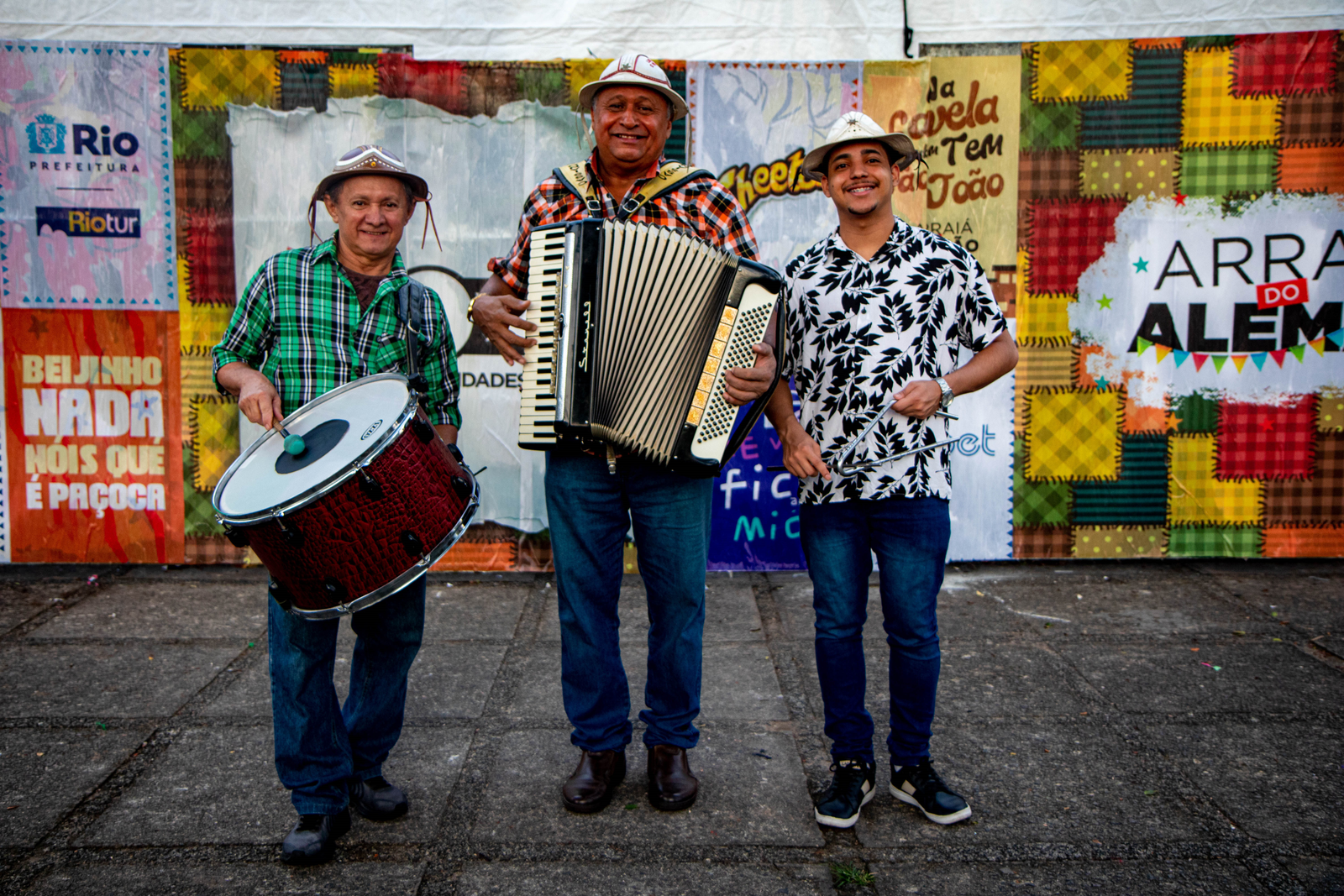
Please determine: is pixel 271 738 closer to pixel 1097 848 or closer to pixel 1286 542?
pixel 1097 848

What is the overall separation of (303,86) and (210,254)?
989mm

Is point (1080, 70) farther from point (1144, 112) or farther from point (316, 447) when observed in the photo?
point (316, 447)

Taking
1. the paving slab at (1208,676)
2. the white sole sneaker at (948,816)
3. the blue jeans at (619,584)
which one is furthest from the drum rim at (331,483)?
the paving slab at (1208,676)

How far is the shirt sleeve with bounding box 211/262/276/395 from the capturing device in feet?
8.22

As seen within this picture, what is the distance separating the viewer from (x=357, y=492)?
2.21m

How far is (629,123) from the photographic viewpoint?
256 centimetres

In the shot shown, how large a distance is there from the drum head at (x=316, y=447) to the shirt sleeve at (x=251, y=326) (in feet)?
0.79

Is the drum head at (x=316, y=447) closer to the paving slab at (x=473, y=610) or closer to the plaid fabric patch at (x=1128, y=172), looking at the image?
the paving slab at (x=473, y=610)

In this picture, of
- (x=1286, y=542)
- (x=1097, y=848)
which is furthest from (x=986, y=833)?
(x=1286, y=542)

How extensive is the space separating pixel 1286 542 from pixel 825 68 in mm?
3498

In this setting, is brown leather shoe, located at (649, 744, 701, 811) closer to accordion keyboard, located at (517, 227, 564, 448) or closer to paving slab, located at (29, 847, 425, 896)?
paving slab, located at (29, 847, 425, 896)

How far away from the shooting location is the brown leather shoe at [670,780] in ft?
8.71

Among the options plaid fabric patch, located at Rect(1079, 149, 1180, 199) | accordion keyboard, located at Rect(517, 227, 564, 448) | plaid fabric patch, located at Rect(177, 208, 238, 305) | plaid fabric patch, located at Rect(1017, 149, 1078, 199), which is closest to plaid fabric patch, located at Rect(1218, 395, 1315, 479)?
plaid fabric patch, located at Rect(1079, 149, 1180, 199)

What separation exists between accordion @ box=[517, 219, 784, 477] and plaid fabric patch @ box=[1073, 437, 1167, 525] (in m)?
3.19
